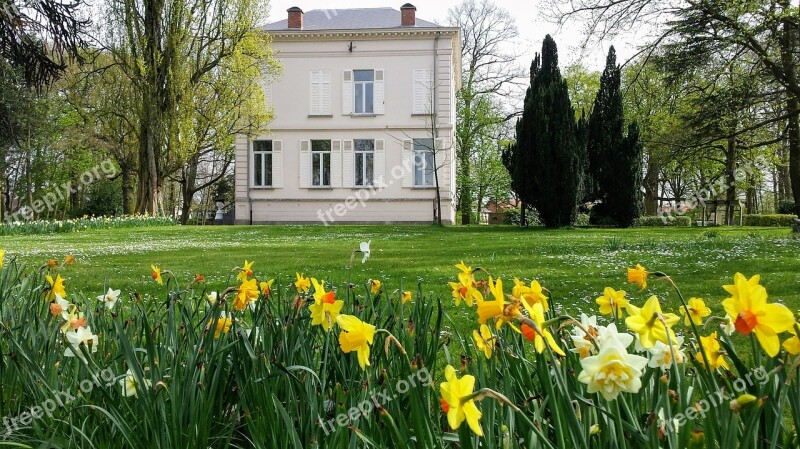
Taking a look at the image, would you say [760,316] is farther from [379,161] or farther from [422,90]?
[422,90]

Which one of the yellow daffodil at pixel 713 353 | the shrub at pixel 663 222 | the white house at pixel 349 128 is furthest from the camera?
the white house at pixel 349 128

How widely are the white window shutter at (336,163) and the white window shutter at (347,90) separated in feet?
4.31

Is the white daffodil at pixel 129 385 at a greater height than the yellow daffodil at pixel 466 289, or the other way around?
the yellow daffodil at pixel 466 289

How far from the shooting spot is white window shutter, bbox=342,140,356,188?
22.2 meters

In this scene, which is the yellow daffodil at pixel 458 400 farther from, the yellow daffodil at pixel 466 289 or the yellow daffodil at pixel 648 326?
the yellow daffodil at pixel 466 289

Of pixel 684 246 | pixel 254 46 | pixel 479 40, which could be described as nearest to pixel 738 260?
pixel 684 246

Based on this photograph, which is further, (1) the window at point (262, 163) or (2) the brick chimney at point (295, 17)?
(2) the brick chimney at point (295, 17)

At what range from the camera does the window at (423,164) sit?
22.0m

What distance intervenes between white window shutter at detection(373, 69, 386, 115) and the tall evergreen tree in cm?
742

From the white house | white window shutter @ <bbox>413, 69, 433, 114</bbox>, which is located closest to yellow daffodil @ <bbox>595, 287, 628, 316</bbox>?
the white house

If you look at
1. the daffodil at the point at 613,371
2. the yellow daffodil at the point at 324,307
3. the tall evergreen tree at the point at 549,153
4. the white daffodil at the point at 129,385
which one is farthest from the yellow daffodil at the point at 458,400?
the tall evergreen tree at the point at 549,153

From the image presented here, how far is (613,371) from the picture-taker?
831mm

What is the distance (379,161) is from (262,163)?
15.5 feet

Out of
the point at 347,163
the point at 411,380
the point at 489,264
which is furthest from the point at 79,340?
the point at 347,163
